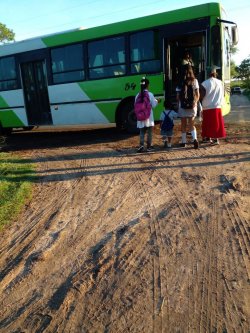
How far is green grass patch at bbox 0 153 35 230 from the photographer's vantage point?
536 centimetres

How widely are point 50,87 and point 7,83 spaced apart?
1923mm

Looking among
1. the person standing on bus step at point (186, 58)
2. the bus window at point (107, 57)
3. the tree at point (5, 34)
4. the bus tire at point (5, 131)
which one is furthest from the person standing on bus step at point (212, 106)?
the tree at point (5, 34)

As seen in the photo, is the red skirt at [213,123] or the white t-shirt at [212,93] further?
the red skirt at [213,123]

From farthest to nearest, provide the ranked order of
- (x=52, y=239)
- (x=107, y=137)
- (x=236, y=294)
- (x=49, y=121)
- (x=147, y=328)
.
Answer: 1. (x=49, y=121)
2. (x=107, y=137)
3. (x=52, y=239)
4. (x=236, y=294)
5. (x=147, y=328)

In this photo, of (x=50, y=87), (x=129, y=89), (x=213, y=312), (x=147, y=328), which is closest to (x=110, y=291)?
(x=147, y=328)

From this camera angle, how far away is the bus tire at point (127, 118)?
10.7 metres

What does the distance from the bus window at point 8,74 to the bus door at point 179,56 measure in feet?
17.9

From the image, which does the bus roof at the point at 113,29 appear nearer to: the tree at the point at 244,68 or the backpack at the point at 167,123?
the backpack at the point at 167,123

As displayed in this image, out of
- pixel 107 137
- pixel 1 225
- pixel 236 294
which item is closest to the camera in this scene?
pixel 236 294

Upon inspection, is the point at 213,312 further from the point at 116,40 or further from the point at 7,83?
the point at 7,83

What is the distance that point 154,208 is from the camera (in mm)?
5023

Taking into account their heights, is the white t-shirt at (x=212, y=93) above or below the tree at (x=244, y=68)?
below

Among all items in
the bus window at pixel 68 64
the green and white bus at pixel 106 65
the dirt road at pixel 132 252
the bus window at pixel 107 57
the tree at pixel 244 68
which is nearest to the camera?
the dirt road at pixel 132 252

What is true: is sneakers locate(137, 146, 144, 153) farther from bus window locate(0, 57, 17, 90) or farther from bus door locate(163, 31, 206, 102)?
bus window locate(0, 57, 17, 90)
